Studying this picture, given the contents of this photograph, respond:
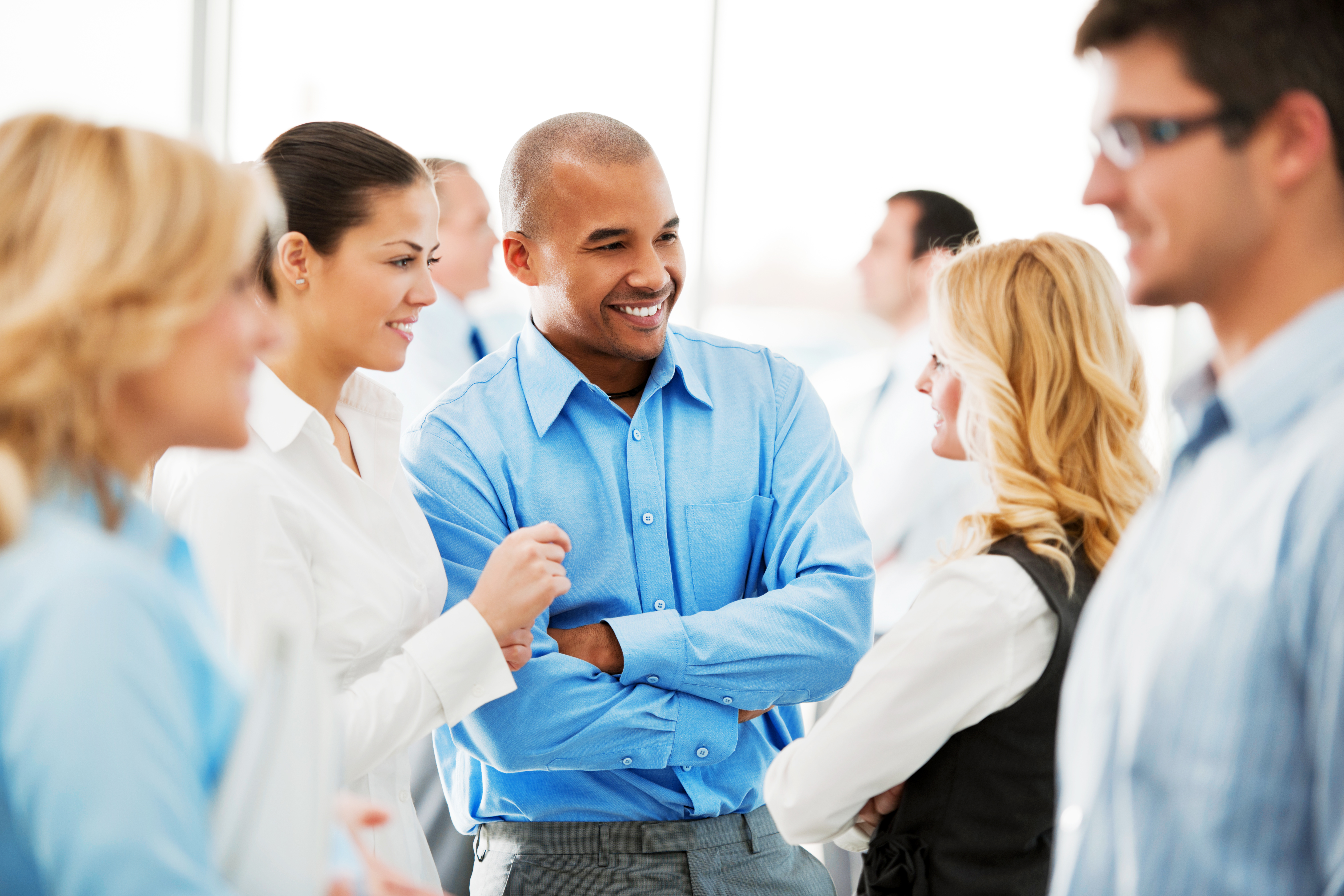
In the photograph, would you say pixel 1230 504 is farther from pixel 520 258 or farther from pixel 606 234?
pixel 520 258

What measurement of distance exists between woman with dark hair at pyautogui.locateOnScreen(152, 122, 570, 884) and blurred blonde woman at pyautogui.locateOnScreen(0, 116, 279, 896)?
0.43 metres

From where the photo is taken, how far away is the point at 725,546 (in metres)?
1.79

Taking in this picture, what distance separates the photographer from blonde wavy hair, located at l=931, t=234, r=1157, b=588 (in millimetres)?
1384

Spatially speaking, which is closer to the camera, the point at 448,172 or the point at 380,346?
the point at 380,346

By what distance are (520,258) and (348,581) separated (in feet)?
2.70

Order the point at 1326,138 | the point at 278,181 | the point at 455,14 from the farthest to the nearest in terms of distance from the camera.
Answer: the point at 455,14 → the point at 278,181 → the point at 1326,138

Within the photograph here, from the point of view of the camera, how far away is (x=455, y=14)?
424 centimetres

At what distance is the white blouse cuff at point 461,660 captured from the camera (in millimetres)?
1429

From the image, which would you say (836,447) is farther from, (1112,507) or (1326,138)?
(1326,138)

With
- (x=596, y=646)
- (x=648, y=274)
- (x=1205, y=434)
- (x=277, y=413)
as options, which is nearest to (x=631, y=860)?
(x=596, y=646)

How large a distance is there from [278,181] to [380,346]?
0.28 metres

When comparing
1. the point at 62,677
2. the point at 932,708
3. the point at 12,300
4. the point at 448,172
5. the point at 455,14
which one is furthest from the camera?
the point at 455,14

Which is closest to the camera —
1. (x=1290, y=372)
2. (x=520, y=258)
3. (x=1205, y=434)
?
(x=1290, y=372)

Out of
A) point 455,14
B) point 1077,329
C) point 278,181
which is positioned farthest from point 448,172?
point 1077,329
